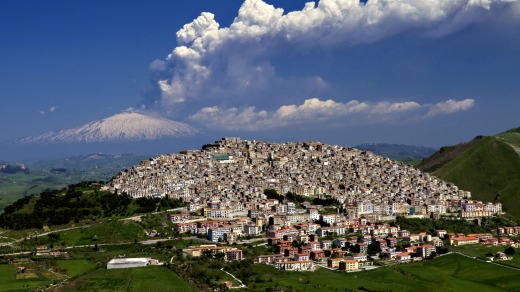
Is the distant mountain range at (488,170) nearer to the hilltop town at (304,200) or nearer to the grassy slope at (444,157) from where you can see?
the grassy slope at (444,157)

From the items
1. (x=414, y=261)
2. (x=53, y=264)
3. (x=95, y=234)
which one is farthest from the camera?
(x=95, y=234)

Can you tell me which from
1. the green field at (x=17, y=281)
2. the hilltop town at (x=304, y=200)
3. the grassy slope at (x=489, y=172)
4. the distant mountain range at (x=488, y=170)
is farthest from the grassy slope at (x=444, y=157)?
the green field at (x=17, y=281)

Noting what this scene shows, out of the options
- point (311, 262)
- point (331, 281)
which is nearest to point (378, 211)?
point (311, 262)

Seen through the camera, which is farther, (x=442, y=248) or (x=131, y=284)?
(x=442, y=248)

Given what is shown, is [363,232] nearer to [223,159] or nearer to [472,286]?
[472,286]

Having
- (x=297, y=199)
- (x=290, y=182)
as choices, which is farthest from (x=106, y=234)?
(x=290, y=182)

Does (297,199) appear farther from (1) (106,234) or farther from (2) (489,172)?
(2) (489,172)
